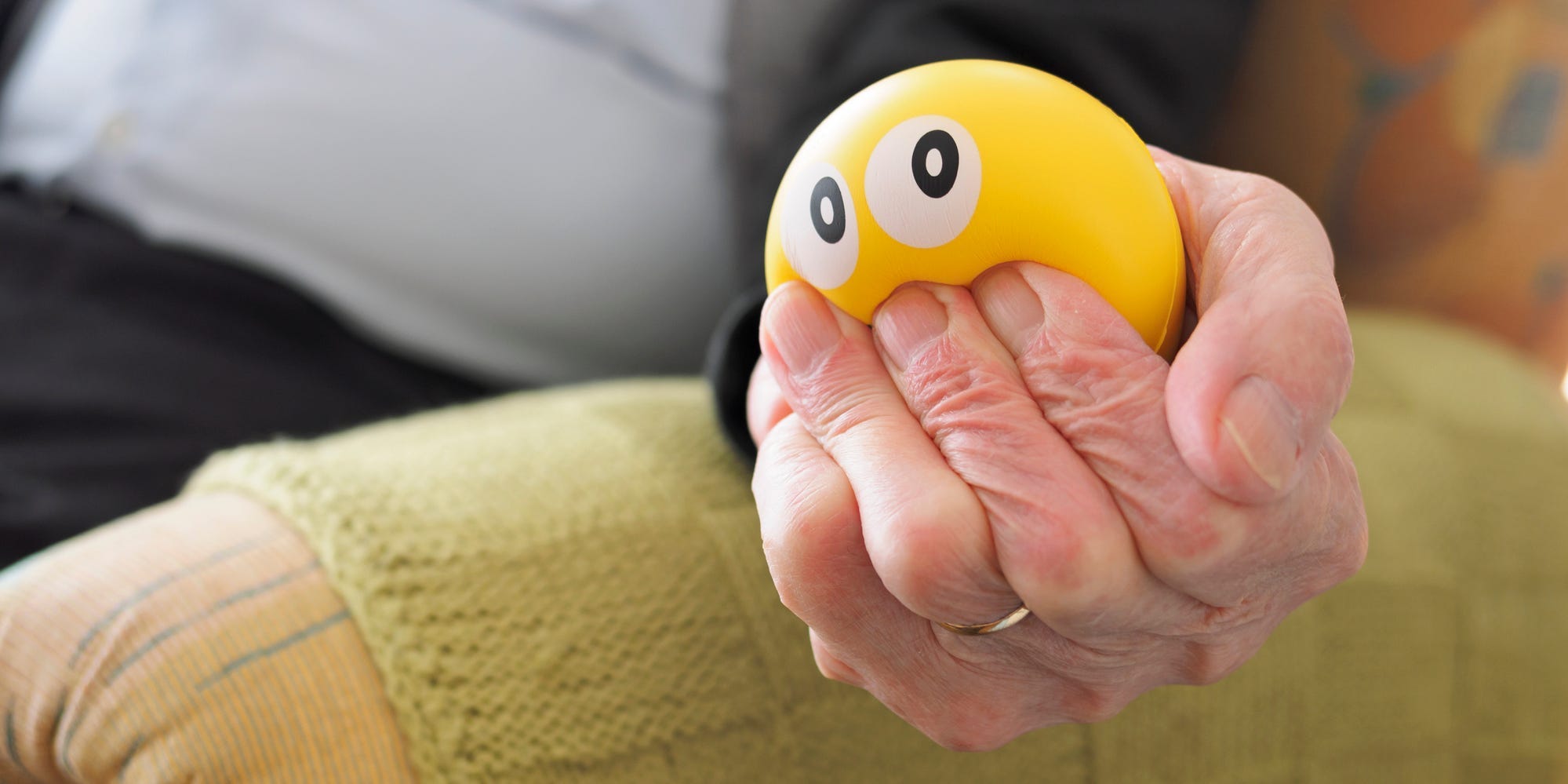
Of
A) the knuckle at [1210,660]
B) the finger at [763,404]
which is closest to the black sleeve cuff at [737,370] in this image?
the finger at [763,404]

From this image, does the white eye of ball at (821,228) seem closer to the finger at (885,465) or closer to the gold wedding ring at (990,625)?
the finger at (885,465)

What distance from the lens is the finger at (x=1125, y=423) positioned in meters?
0.33

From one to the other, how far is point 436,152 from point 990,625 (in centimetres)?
61

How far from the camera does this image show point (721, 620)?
0.49m

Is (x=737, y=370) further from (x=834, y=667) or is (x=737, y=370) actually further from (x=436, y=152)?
(x=436, y=152)

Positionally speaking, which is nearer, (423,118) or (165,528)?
(165,528)

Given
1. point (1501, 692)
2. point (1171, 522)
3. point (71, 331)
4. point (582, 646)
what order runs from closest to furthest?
point (1171, 522) → point (582, 646) → point (1501, 692) → point (71, 331)

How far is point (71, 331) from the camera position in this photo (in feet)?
2.55

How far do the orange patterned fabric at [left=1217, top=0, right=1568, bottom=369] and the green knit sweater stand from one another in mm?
243

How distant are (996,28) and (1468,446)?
46cm

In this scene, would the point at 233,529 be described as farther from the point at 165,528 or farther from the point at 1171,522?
the point at 1171,522

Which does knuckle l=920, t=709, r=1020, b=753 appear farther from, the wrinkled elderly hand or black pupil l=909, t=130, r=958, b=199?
black pupil l=909, t=130, r=958, b=199

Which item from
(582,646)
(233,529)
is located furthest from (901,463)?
(233,529)

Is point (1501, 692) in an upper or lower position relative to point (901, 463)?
lower
